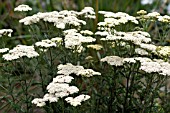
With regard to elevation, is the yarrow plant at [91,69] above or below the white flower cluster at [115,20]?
below

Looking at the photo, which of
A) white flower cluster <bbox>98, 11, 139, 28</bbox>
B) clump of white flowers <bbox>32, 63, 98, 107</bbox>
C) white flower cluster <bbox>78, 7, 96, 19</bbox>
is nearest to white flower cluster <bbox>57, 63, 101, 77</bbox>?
clump of white flowers <bbox>32, 63, 98, 107</bbox>

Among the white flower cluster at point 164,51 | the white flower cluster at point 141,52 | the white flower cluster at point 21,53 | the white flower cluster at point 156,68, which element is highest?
the white flower cluster at point 21,53

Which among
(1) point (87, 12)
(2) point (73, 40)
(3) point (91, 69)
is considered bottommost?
(3) point (91, 69)

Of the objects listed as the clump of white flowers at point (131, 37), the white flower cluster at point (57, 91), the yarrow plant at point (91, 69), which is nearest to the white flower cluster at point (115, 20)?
the yarrow plant at point (91, 69)

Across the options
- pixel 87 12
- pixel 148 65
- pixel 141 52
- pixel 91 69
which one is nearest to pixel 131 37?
pixel 141 52

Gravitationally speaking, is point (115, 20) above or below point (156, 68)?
above

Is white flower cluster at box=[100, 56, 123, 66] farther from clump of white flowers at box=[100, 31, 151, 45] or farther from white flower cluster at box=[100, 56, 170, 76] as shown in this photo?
clump of white flowers at box=[100, 31, 151, 45]

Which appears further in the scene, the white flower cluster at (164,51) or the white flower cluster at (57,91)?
the white flower cluster at (164,51)

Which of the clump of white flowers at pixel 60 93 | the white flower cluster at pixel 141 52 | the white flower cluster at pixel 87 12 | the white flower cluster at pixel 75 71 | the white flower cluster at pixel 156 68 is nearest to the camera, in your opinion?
the clump of white flowers at pixel 60 93

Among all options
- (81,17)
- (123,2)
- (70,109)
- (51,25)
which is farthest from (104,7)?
(70,109)

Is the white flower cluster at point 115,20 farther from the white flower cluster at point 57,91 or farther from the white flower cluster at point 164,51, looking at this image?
the white flower cluster at point 57,91

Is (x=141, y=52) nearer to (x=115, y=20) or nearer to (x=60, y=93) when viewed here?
(x=115, y=20)
